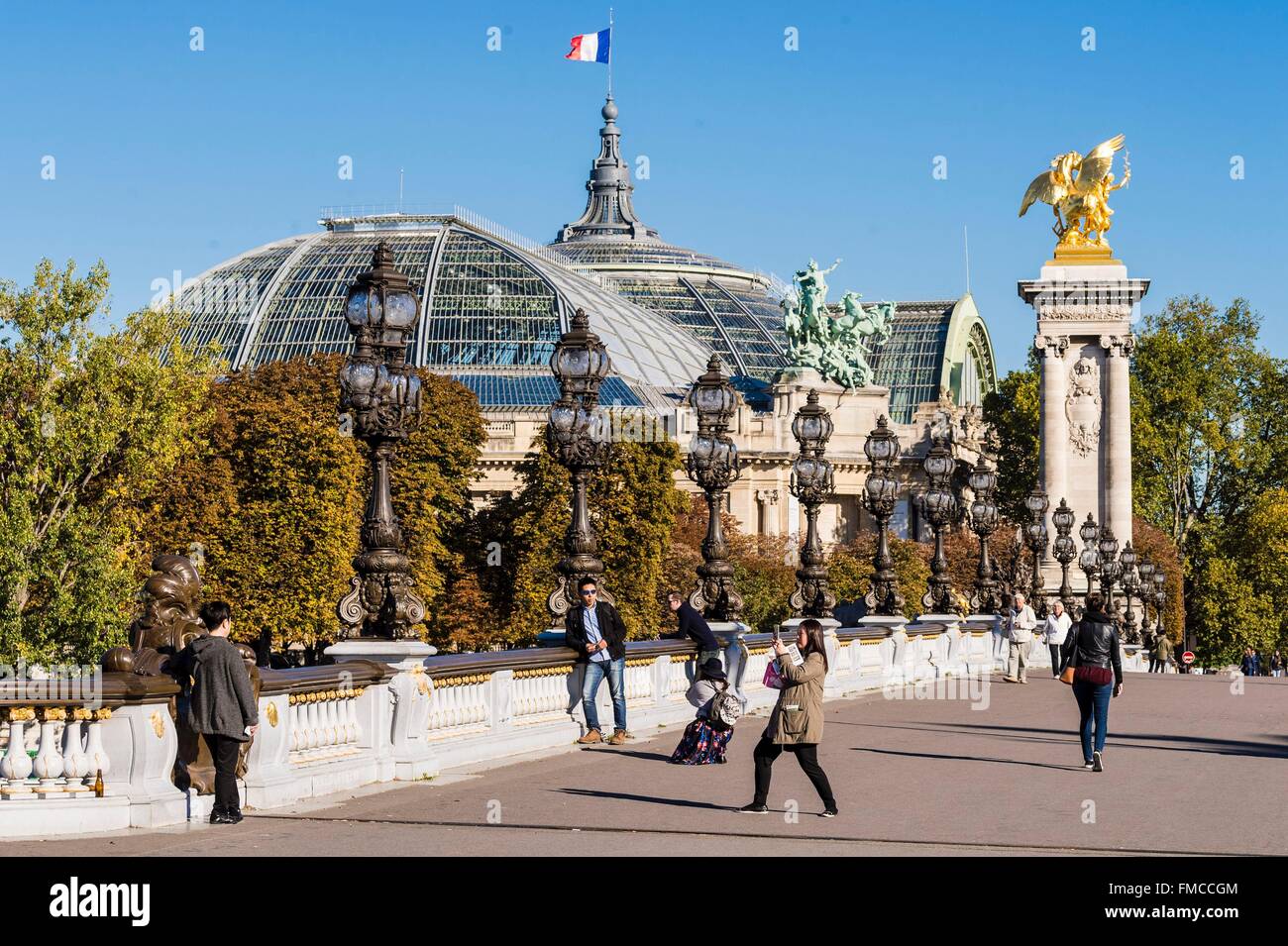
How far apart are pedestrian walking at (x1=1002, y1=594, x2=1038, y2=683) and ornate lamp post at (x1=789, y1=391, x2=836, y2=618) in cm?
543

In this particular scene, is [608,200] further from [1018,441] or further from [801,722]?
[801,722]

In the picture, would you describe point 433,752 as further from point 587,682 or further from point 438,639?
point 438,639

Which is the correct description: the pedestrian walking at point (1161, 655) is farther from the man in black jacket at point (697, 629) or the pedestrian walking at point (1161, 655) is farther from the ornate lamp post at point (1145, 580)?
the man in black jacket at point (697, 629)

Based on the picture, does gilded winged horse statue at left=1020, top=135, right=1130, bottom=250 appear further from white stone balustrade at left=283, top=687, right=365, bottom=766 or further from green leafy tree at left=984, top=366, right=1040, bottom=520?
white stone balustrade at left=283, top=687, right=365, bottom=766

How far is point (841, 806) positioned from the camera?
1828 cm

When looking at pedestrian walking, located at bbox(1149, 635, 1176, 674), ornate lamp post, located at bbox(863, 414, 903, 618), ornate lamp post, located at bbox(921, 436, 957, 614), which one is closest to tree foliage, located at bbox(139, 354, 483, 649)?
ornate lamp post, located at bbox(921, 436, 957, 614)

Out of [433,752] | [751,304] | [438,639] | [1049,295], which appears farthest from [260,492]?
[751,304]

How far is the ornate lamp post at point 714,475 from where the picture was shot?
29984 mm

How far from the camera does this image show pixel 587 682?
2417cm

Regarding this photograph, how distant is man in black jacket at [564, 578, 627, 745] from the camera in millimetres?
23844

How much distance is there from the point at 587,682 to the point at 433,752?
3.90m

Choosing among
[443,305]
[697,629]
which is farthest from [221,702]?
[443,305]

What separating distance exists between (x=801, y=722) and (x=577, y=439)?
1011cm
